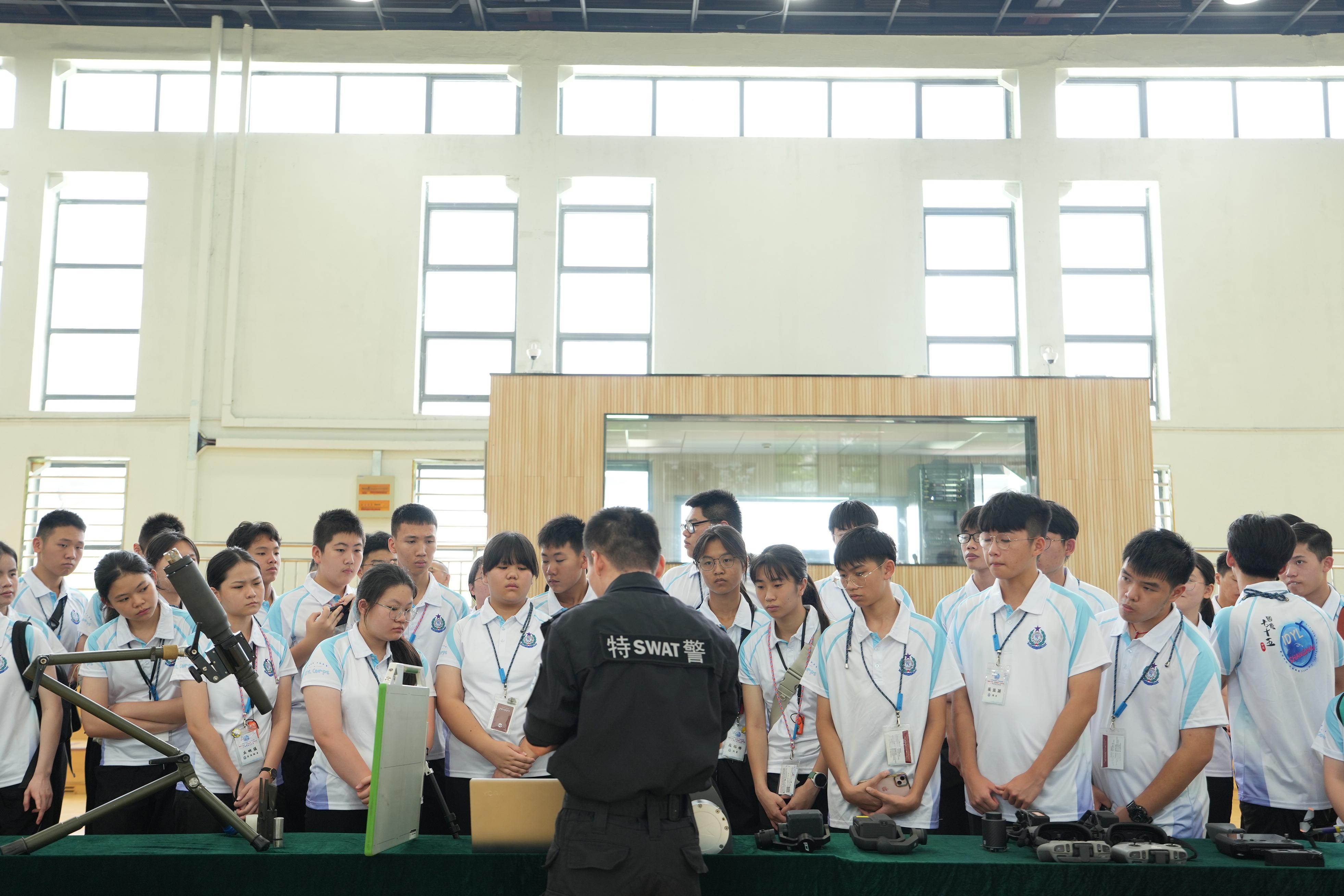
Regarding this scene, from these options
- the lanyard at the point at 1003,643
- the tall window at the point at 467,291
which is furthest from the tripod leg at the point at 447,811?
the tall window at the point at 467,291

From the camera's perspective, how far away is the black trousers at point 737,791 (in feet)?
11.6

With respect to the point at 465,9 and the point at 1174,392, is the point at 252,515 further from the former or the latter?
the point at 1174,392

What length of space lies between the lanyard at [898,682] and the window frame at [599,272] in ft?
27.6

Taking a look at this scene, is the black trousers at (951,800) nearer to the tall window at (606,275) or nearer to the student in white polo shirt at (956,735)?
the student in white polo shirt at (956,735)

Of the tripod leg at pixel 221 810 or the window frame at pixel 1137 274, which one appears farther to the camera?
the window frame at pixel 1137 274

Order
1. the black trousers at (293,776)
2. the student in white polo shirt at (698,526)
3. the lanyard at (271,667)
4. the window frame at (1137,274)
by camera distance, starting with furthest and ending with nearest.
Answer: the window frame at (1137,274) → the student in white polo shirt at (698,526) → the black trousers at (293,776) → the lanyard at (271,667)

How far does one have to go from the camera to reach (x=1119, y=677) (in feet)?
9.95

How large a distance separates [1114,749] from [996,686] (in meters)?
0.39

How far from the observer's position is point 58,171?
11.2 meters

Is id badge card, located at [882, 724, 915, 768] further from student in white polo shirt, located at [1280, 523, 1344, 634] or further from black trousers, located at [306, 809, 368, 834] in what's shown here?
student in white polo shirt, located at [1280, 523, 1344, 634]

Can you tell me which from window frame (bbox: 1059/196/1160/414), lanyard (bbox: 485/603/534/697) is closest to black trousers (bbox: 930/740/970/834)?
lanyard (bbox: 485/603/534/697)

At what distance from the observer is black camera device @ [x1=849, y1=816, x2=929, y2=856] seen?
2.45 metres

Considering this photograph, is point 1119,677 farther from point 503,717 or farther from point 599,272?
point 599,272

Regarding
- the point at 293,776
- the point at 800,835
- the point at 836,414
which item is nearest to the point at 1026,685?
the point at 800,835
